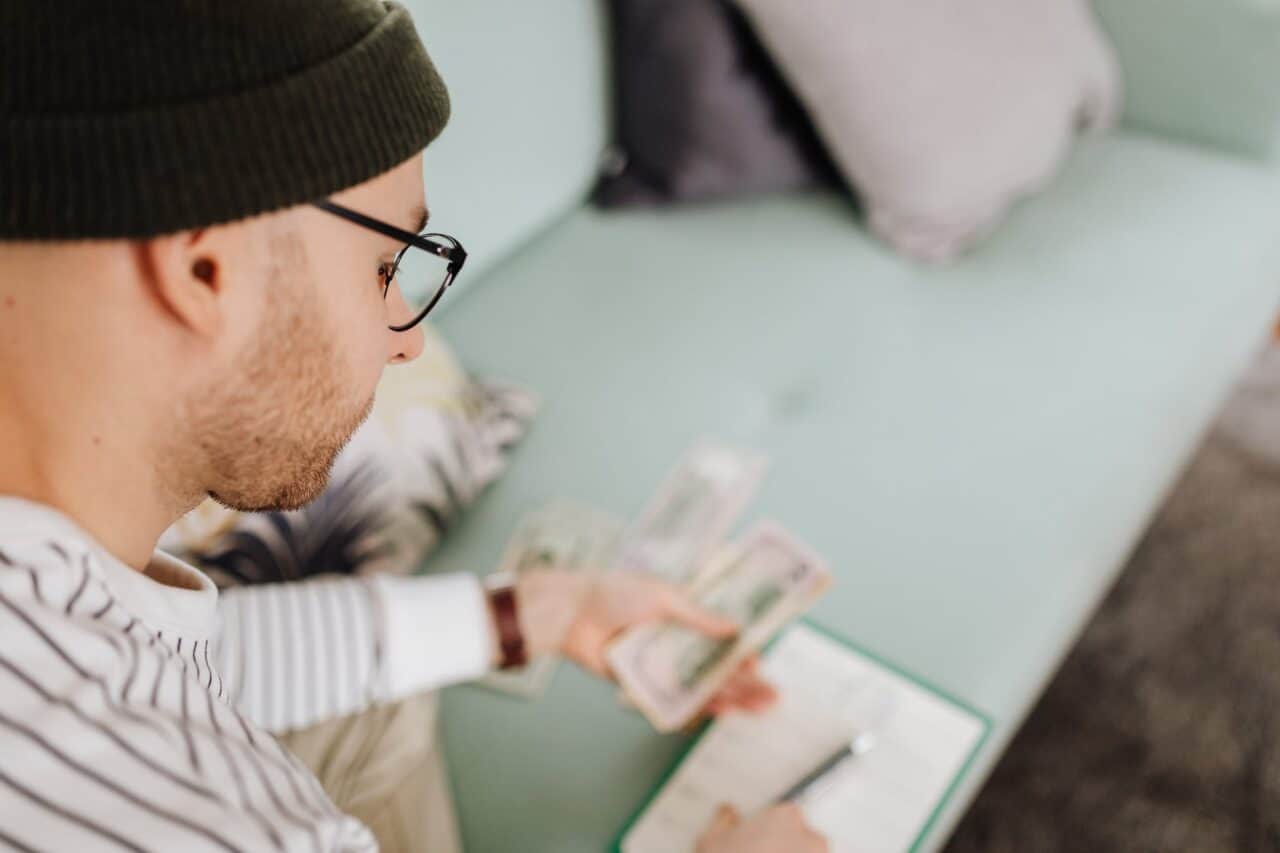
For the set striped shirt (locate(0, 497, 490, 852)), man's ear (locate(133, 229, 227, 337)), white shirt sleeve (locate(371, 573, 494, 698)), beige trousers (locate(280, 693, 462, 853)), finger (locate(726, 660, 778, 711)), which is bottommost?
finger (locate(726, 660, 778, 711))

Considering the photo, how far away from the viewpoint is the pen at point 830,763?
93 cm

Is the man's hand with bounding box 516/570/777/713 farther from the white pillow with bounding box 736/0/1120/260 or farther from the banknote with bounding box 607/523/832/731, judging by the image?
the white pillow with bounding box 736/0/1120/260

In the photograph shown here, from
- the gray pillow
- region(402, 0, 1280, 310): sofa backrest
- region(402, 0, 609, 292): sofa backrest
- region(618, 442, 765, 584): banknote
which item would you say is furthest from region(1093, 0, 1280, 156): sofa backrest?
region(618, 442, 765, 584): banknote

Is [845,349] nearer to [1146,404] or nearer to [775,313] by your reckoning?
[775,313]

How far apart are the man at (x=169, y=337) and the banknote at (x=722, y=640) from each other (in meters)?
0.40

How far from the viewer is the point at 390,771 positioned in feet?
3.01

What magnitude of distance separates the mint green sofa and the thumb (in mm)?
107

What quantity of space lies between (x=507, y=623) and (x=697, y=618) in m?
0.21

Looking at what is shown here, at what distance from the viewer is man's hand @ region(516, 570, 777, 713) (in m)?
1.04

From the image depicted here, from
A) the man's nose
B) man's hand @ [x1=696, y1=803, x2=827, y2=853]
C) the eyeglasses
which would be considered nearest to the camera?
the eyeglasses

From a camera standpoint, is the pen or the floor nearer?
the pen

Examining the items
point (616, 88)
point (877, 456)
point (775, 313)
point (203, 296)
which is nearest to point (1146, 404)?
point (877, 456)

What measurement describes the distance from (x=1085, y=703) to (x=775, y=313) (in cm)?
71

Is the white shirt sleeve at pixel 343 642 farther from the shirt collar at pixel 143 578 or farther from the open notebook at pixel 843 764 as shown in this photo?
the open notebook at pixel 843 764
